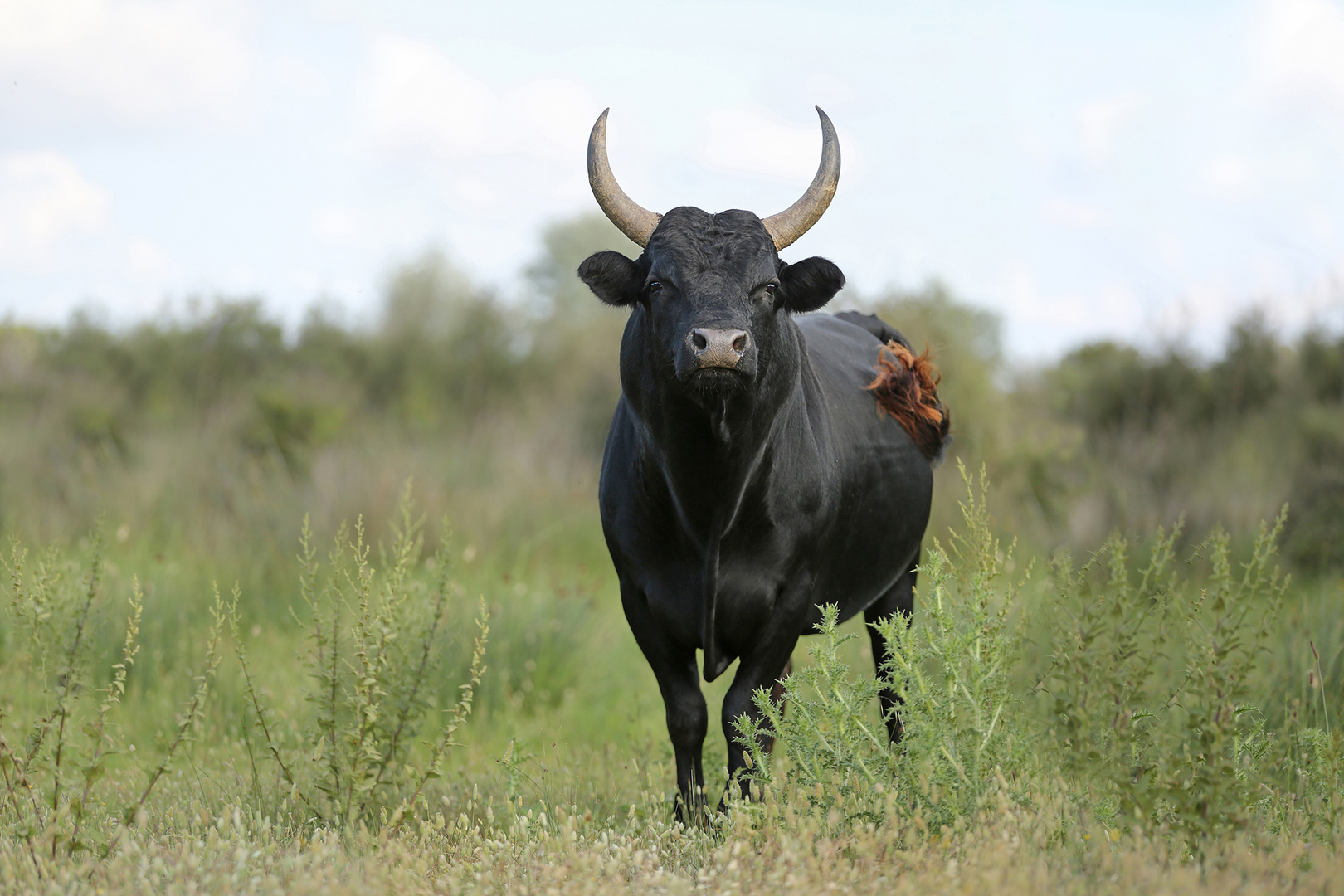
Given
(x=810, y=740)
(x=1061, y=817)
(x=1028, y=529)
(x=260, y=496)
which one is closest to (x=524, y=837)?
(x=810, y=740)

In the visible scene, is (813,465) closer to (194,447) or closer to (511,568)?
(511,568)

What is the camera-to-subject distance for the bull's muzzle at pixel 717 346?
3.46 m

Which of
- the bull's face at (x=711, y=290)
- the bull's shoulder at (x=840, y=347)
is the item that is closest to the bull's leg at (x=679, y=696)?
the bull's face at (x=711, y=290)

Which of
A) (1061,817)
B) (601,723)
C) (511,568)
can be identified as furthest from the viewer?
(511,568)

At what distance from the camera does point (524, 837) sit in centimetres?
358

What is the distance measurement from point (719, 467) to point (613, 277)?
80 centimetres

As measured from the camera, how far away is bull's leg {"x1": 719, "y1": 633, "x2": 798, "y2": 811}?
409 cm

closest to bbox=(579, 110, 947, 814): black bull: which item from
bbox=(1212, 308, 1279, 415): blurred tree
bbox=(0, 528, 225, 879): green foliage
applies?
bbox=(0, 528, 225, 879): green foliage

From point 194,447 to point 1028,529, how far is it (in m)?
8.38

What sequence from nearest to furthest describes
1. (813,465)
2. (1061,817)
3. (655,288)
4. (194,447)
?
(1061,817) → (655,288) → (813,465) → (194,447)

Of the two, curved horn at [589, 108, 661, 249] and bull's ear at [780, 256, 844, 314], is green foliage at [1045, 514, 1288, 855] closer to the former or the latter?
bull's ear at [780, 256, 844, 314]

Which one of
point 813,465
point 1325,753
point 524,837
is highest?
point 813,465

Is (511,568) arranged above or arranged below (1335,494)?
below

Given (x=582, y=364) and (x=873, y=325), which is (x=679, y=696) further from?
(x=582, y=364)
